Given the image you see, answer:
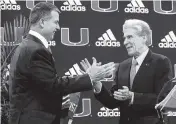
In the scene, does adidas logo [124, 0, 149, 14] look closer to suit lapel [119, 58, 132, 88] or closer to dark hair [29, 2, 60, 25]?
suit lapel [119, 58, 132, 88]

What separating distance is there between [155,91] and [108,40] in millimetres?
846

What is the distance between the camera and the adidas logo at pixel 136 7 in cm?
401

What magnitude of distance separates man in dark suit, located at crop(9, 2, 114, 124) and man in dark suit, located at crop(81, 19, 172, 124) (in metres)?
0.77

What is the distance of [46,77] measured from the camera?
2.51 meters

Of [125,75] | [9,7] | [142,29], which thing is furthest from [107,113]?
[9,7]

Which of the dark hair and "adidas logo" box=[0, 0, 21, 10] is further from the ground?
"adidas logo" box=[0, 0, 21, 10]

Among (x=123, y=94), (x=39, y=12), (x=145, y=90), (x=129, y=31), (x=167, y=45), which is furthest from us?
(x=167, y=45)

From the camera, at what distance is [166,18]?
4.04m

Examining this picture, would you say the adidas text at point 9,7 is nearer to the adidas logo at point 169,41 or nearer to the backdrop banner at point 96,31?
the backdrop banner at point 96,31

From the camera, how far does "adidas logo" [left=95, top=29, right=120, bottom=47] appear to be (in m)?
3.97

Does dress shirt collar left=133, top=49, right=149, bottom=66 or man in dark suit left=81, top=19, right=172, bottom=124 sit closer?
man in dark suit left=81, top=19, right=172, bottom=124

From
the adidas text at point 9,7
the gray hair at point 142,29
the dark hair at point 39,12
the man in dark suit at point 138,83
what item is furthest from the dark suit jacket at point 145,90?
the adidas text at point 9,7

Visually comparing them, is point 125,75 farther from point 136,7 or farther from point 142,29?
point 136,7

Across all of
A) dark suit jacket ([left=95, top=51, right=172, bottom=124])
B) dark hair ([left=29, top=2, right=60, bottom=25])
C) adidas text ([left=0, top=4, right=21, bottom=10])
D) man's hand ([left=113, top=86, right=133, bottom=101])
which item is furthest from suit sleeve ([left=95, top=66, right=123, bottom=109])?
adidas text ([left=0, top=4, right=21, bottom=10])
